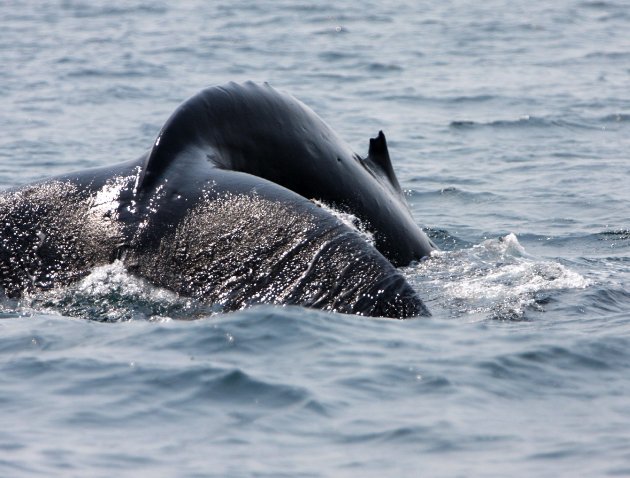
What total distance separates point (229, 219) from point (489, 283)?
2392 mm

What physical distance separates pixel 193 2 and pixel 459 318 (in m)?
29.6

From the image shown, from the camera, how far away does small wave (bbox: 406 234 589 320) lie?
7.92 meters

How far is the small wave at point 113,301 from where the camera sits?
6.92 metres

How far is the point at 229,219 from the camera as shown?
6.92 meters

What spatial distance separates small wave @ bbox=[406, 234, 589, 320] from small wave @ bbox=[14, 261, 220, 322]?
1903 mm

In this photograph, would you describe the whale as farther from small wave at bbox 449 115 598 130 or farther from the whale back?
small wave at bbox 449 115 598 130

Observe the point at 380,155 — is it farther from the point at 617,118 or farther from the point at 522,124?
the point at 617,118

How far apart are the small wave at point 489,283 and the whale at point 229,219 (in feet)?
1.19

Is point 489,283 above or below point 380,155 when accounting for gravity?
below

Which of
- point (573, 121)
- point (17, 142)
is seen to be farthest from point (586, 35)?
point (17, 142)

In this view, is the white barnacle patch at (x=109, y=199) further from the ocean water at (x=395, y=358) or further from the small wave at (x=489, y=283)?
the small wave at (x=489, y=283)

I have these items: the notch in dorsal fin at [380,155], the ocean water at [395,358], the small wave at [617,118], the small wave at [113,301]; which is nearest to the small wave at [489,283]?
the ocean water at [395,358]

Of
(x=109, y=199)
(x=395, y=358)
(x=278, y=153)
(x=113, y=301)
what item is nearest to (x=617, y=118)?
(x=278, y=153)

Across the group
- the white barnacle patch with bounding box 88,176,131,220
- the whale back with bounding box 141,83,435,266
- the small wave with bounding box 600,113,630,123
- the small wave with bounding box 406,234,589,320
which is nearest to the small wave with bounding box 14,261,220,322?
the white barnacle patch with bounding box 88,176,131,220
